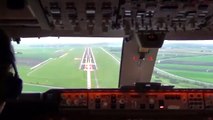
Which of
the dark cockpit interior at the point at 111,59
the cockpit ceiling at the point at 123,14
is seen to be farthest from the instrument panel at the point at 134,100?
the cockpit ceiling at the point at 123,14

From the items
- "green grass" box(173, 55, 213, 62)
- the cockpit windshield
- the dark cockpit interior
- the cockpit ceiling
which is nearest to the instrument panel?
the dark cockpit interior

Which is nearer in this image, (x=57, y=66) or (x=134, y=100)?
(x=134, y=100)

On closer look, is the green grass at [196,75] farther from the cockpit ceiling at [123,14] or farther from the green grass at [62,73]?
the cockpit ceiling at [123,14]

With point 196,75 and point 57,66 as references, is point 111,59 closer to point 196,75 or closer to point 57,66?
point 57,66

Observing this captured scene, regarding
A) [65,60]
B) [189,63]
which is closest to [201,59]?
[189,63]

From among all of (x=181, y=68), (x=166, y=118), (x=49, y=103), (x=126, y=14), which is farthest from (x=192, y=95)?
(x=181, y=68)

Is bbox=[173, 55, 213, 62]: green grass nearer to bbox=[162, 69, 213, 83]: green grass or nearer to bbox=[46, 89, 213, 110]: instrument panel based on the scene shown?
bbox=[162, 69, 213, 83]: green grass
